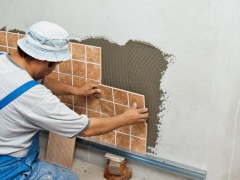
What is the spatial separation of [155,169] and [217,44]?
1.01m

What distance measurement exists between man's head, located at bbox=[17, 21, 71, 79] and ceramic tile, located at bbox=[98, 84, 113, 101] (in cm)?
62

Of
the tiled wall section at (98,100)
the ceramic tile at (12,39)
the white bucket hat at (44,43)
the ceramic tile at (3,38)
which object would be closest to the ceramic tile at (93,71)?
the tiled wall section at (98,100)

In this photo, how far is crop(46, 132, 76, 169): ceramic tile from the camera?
8.84ft

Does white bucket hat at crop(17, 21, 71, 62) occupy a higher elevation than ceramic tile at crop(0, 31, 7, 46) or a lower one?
higher

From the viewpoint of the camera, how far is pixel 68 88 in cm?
239

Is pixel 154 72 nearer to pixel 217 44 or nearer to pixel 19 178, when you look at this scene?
pixel 217 44

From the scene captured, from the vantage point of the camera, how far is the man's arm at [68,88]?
7.80 ft

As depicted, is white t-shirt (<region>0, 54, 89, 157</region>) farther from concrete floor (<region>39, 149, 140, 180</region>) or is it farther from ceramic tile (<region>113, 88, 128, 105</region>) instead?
concrete floor (<region>39, 149, 140, 180</region>)

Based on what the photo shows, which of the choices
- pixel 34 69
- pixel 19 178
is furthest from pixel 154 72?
pixel 19 178

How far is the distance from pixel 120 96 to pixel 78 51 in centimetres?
47

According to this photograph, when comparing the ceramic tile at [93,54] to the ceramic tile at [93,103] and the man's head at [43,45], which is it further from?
the man's head at [43,45]

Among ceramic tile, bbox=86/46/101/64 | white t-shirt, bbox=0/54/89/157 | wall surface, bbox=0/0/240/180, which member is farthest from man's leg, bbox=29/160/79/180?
ceramic tile, bbox=86/46/101/64

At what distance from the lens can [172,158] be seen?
231cm

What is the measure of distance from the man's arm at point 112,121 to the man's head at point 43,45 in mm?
409
